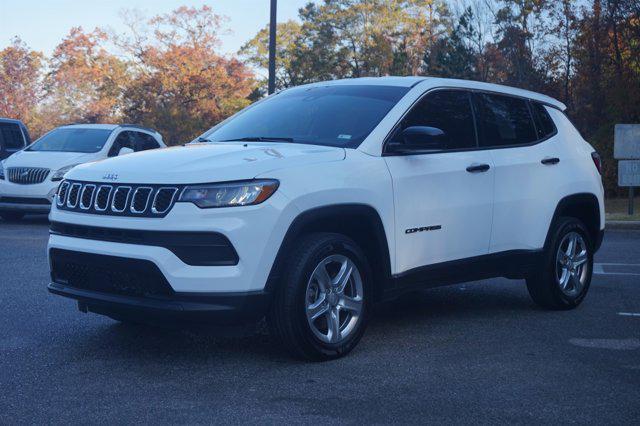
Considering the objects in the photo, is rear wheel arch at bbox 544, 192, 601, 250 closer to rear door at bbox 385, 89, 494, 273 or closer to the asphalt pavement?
the asphalt pavement

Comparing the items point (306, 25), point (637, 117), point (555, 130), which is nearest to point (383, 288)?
point (555, 130)

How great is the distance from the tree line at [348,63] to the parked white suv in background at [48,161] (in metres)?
17.7

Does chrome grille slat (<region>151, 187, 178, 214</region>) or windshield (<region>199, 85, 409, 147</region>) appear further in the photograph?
windshield (<region>199, 85, 409, 147</region>)

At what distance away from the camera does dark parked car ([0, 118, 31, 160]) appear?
18812 millimetres

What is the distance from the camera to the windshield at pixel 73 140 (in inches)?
659

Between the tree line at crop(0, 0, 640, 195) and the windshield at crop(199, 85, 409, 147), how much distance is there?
23830 millimetres

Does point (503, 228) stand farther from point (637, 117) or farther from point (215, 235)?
point (637, 117)

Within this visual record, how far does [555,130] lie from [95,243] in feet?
13.4

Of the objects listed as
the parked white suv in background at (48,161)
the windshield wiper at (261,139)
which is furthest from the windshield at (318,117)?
the parked white suv in background at (48,161)

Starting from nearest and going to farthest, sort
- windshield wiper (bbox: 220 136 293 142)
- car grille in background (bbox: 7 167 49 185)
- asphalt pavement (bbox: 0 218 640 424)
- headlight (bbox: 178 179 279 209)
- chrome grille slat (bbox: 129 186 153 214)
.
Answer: asphalt pavement (bbox: 0 218 640 424)
headlight (bbox: 178 179 279 209)
chrome grille slat (bbox: 129 186 153 214)
windshield wiper (bbox: 220 136 293 142)
car grille in background (bbox: 7 167 49 185)

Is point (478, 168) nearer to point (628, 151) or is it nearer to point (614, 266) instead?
→ point (614, 266)

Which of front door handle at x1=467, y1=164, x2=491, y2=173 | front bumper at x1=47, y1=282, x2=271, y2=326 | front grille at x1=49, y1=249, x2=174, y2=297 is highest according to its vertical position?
front door handle at x1=467, y1=164, x2=491, y2=173

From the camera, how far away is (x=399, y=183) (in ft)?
19.6

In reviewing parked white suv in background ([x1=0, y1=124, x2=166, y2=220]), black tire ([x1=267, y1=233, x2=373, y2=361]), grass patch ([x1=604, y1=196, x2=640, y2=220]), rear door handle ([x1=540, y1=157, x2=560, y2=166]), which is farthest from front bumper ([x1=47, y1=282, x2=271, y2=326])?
grass patch ([x1=604, y1=196, x2=640, y2=220])
